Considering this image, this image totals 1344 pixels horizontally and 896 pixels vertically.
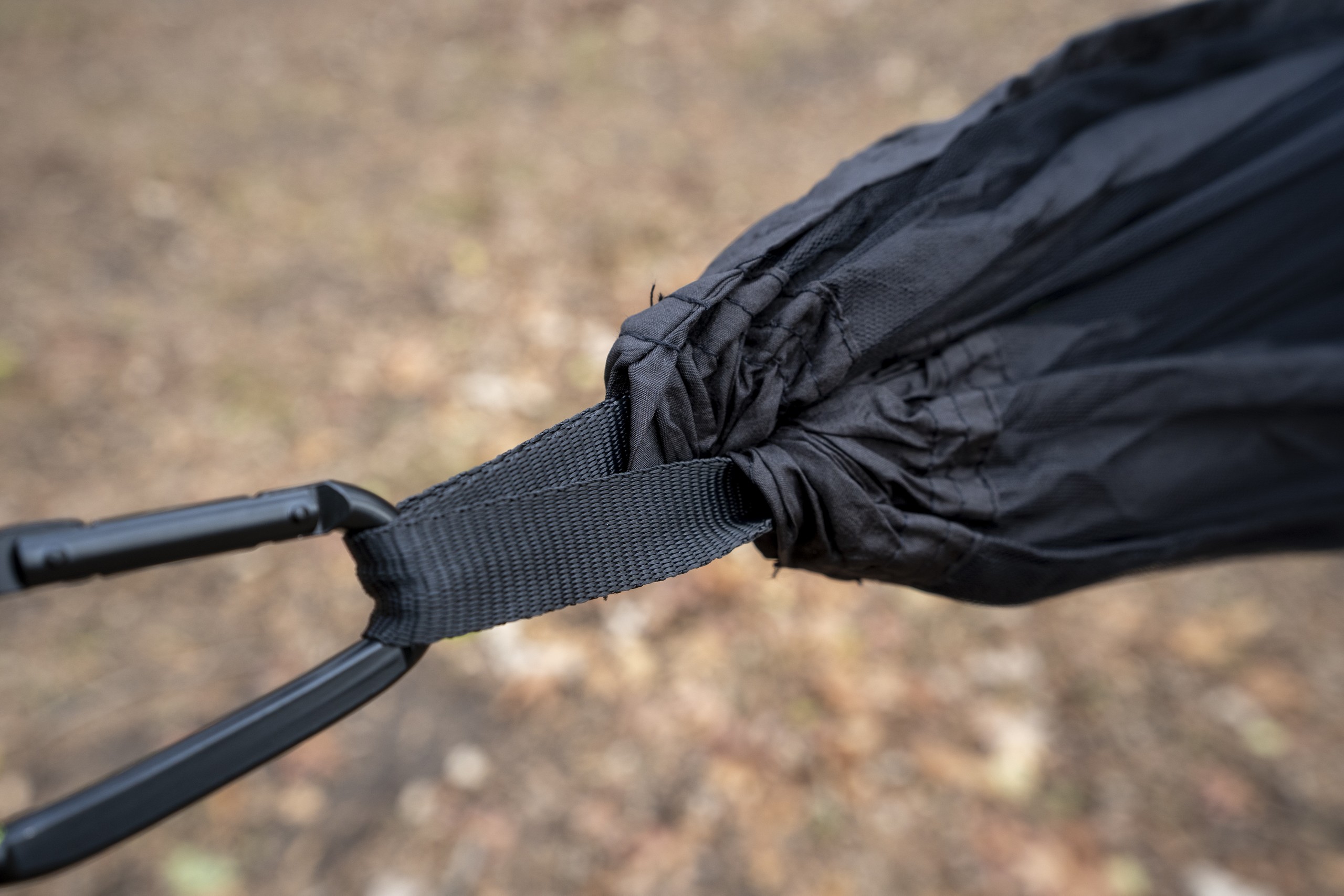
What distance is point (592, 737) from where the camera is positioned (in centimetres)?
191

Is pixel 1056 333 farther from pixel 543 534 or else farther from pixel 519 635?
pixel 519 635

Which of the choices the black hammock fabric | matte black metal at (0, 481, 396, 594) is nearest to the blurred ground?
the black hammock fabric

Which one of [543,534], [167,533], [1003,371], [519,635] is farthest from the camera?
[519,635]

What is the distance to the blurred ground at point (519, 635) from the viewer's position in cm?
176

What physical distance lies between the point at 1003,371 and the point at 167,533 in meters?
0.77

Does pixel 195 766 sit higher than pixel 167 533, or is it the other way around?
pixel 167 533

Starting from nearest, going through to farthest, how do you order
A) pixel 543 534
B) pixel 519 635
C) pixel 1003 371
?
1. pixel 543 534
2. pixel 1003 371
3. pixel 519 635

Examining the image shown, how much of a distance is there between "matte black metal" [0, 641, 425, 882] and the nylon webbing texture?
4 centimetres

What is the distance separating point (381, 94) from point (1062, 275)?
3504 millimetres

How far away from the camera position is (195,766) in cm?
55

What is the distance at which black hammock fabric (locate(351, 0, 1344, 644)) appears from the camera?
26.7 inches

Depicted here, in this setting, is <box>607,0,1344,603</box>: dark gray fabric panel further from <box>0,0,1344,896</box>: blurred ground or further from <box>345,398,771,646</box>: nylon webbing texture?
<box>0,0,1344,896</box>: blurred ground

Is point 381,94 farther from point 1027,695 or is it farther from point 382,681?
point 382,681

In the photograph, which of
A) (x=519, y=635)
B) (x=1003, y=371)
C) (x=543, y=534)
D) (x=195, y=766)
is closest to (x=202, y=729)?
(x=195, y=766)
